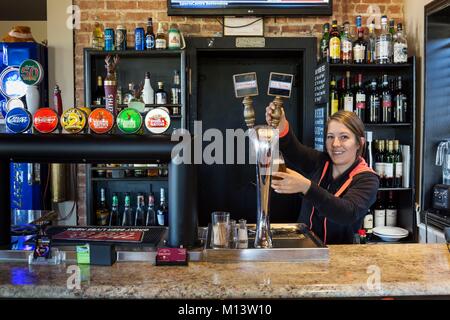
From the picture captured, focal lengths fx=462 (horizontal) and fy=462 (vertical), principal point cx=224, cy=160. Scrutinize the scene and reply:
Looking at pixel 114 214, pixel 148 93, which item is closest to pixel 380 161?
pixel 148 93

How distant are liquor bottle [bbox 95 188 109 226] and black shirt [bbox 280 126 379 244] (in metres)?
1.81

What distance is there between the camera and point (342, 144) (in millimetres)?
2055

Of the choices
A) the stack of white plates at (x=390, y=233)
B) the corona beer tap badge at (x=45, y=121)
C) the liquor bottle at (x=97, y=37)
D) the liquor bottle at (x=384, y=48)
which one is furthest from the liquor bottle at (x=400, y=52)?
the corona beer tap badge at (x=45, y=121)

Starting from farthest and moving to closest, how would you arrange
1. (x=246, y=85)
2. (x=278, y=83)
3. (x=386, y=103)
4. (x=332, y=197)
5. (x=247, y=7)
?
(x=247, y=7), (x=386, y=103), (x=332, y=197), (x=278, y=83), (x=246, y=85)

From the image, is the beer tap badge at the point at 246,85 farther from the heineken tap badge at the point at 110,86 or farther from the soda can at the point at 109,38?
the soda can at the point at 109,38

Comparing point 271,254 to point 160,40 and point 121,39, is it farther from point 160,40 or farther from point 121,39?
point 121,39

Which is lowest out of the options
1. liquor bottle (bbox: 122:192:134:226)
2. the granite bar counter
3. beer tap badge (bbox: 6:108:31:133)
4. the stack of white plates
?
the stack of white plates

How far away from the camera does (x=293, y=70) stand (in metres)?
3.99

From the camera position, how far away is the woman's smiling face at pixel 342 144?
206 centimetres

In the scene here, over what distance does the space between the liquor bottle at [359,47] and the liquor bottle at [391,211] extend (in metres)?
1.06

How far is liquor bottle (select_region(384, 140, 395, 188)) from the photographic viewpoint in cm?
344

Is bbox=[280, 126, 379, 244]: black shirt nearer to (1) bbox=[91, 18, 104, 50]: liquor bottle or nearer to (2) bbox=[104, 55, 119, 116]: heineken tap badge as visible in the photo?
(2) bbox=[104, 55, 119, 116]: heineken tap badge

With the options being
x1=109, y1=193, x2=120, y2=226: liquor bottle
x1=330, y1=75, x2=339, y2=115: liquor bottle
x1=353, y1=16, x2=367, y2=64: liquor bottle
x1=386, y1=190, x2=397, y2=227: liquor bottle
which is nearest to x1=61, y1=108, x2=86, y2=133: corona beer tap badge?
x1=109, y1=193, x2=120, y2=226: liquor bottle

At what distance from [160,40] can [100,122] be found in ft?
7.33
